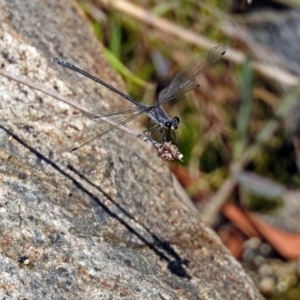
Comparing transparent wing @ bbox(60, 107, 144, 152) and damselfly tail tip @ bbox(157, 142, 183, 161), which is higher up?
transparent wing @ bbox(60, 107, 144, 152)

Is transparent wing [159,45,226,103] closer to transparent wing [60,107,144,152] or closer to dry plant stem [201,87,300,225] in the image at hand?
transparent wing [60,107,144,152]

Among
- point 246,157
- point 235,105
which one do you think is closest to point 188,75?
point 246,157

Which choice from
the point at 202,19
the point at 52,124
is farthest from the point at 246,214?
the point at 52,124

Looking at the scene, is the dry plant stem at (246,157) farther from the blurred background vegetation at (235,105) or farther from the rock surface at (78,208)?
the rock surface at (78,208)

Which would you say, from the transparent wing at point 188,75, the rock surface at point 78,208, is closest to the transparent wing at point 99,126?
the rock surface at point 78,208

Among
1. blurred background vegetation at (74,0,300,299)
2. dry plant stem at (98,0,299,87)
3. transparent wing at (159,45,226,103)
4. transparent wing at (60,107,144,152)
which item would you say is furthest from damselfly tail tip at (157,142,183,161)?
dry plant stem at (98,0,299,87)

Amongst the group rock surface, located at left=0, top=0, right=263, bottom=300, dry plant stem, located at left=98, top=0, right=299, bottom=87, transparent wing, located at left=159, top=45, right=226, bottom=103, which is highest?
dry plant stem, located at left=98, top=0, right=299, bottom=87

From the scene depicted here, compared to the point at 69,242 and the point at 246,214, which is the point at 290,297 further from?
the point at 69,242
